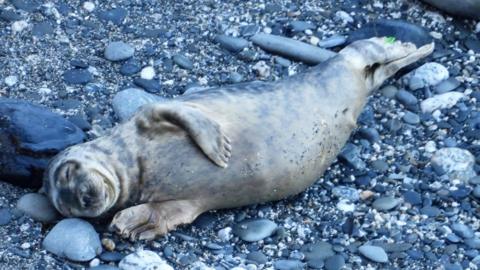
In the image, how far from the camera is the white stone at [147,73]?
17.0 ft

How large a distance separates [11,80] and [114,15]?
0.76 meters

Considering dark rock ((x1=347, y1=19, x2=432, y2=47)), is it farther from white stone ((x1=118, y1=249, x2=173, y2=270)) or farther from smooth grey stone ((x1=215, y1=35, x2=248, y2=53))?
white stone ((x1=118, y1=249, x2=173, y2=270))

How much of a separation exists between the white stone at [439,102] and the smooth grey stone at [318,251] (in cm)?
115

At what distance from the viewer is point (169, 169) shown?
429 cm

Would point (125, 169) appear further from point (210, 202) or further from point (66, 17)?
point (66, 17)

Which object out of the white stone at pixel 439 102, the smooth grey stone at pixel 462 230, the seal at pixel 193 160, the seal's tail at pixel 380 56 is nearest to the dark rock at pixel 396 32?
the seal's tail at pixel 380 56

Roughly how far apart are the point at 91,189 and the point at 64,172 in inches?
5.7

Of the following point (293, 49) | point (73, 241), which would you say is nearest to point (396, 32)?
point (293, 49)

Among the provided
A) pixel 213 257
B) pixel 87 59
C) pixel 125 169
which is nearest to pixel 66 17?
pixel 87 59

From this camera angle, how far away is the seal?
4.20 m

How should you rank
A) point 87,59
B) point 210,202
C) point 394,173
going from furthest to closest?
point 87,59
point 394,173
point 210,202

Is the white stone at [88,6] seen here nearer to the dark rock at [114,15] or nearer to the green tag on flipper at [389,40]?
the dark rock at [114,15]

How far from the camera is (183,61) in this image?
17.3ft

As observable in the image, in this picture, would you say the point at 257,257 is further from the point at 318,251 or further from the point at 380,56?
the point at 380,56
